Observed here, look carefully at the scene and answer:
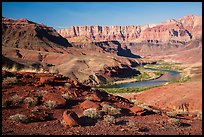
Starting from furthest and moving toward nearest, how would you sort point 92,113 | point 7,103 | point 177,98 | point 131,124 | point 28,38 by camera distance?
point 28,38 → point 177,98 → point 7,103 → point 92,113 → point 131,124

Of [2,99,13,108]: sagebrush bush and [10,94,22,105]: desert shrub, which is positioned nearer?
[2,99,13,108]: sagebrush bush

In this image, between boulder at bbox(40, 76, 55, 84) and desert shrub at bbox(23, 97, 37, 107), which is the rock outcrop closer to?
boulder at bbox(40, 76, 55, 84)

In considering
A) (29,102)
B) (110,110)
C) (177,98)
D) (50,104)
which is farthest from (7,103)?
(177,98)

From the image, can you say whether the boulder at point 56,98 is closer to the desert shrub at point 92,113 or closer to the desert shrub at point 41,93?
the desert shrub at point 41,93

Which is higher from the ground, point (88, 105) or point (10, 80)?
point (10, 80)

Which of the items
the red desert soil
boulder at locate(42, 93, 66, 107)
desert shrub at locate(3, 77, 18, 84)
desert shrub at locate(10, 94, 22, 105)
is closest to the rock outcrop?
the red desert soil

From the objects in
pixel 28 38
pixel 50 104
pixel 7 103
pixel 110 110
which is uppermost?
pixel 28 38

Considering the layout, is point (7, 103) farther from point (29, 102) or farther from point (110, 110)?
point (110, 110)

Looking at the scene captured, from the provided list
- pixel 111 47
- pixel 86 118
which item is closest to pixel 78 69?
pixel 86 118
